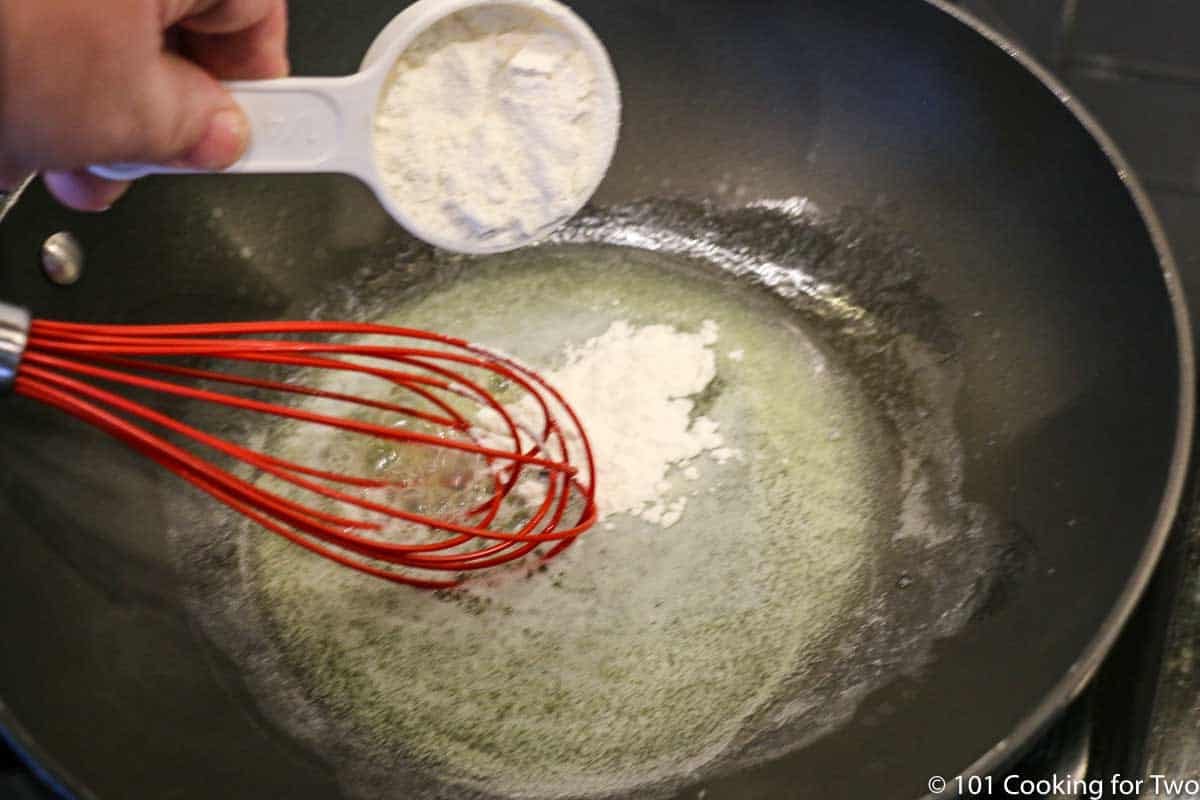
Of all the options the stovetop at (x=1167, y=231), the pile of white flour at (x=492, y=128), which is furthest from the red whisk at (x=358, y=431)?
the stovetop at (x=1167, y=231)

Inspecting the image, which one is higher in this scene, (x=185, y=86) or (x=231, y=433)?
(x=185, y=86)

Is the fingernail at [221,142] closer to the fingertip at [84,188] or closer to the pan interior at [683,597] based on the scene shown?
the fingertip at [84,188]

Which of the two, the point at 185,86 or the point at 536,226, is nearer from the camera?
the point at 185,86

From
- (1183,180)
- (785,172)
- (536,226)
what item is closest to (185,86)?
(536,226)

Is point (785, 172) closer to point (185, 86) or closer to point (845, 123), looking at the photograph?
point (845, 123)

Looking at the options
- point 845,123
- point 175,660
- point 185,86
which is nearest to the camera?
point 185,86

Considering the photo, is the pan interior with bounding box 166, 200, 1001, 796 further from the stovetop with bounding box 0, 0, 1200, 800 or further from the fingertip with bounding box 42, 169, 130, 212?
the fingertip with bounding box 42, 169, 130, 212

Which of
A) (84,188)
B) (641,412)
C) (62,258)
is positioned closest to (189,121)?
(84,188)
